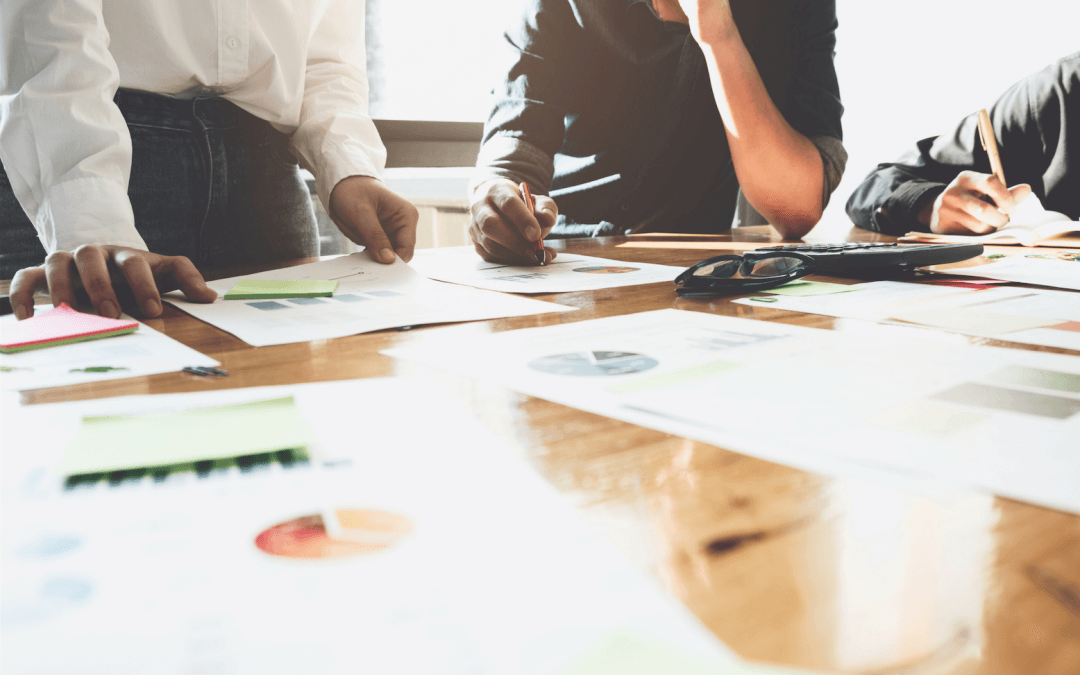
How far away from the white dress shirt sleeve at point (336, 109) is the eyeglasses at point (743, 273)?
0.50 m

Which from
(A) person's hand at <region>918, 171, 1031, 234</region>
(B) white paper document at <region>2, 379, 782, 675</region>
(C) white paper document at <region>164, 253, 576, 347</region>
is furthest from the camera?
(A) person's hand at <region>918, 171, 1031, 234</region>

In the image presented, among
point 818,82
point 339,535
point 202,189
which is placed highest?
point 818,82

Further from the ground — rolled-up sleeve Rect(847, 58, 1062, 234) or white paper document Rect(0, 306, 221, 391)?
rolled-up sleeve Rect(847, 58, 1062, 234)

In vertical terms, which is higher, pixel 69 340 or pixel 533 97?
pixel 533 97

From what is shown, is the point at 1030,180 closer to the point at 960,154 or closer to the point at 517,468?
the point at 960,154

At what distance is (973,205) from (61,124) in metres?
1.23

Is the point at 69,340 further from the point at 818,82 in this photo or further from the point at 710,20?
the point at 818,82

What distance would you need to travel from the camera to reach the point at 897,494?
0.22 meters

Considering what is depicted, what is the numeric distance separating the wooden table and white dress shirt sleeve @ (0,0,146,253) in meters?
0.55

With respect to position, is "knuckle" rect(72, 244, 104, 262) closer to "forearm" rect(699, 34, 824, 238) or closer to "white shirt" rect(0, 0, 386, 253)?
"white shirt" rect(0, 0, 386, 253)

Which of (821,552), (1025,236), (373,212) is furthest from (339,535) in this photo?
(1025,236)

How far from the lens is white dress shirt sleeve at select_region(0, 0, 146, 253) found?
0.66 m

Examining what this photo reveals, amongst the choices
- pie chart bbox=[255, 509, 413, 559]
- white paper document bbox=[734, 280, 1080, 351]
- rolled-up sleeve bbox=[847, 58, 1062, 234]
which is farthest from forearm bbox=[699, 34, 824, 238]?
pie chart bbox=[255, 509, 413, 559]

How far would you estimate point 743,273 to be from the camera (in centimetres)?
64
